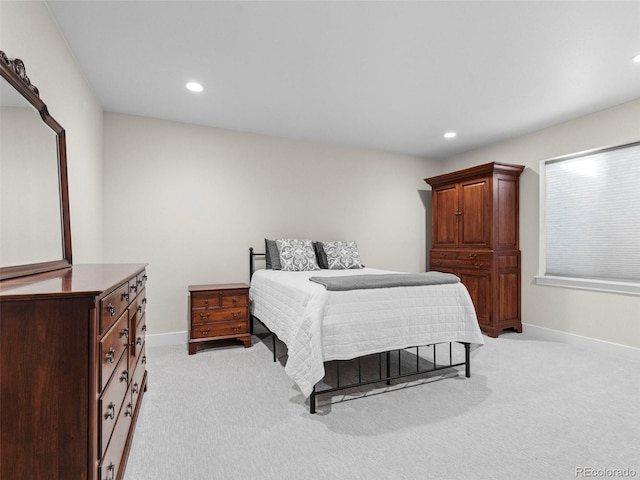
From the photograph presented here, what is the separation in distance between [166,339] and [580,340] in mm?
4613

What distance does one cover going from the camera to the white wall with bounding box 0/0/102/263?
5.48ft

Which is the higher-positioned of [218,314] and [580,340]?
[218,314]

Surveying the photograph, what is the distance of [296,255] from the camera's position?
12.9ft

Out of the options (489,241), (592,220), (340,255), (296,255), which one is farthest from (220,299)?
(592,220)

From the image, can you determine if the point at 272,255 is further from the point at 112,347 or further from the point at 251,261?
the point at 112,347

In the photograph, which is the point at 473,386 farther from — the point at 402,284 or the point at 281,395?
the point at 281,395

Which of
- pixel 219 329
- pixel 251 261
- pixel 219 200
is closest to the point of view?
pixel 219 329

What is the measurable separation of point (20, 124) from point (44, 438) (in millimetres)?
1416

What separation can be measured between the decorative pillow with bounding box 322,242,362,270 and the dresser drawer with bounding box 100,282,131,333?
2.75 metres

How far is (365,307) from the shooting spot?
233 centimetres

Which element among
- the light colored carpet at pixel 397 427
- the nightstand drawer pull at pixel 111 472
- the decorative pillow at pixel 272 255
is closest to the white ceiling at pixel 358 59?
the decorative pillow at pixel 272 255

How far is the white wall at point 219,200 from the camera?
142 inches

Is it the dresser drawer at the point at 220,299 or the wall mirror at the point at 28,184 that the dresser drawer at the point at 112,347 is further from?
the dresser drawer at the point at 220,299

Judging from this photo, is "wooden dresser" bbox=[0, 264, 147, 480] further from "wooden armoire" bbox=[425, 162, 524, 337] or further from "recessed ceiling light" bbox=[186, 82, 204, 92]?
"wooden armoire" bbox=[425, 162, 524, 337]
